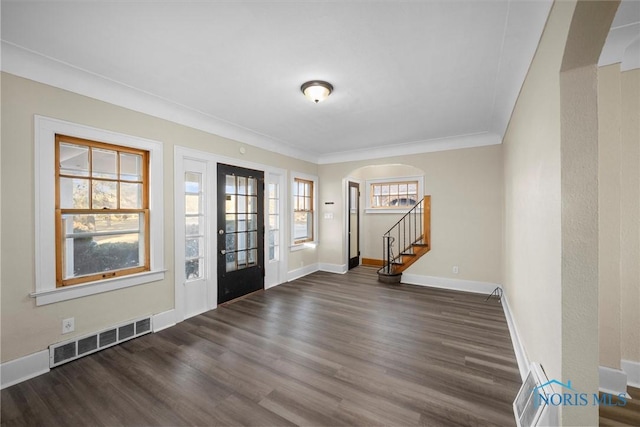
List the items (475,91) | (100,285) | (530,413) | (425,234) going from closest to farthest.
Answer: (530,413)
(100,285)
(475,91)
(425,234)

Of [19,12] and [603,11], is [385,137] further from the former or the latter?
[19,12]

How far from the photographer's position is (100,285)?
106 inches

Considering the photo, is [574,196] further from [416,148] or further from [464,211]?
[416,148]

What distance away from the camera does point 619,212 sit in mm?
1975

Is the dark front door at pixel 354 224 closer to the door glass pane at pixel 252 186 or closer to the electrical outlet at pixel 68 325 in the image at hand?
the door glass pane at pixel 252 186

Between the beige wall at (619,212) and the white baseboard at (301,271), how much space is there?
4.35 m

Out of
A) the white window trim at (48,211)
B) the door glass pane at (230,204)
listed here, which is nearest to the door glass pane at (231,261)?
the door glass pane at (230,204)

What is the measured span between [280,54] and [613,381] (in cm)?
375

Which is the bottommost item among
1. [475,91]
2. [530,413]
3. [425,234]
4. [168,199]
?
[530,413]

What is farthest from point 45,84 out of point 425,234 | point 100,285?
point 425,234

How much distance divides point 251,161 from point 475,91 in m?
3.33

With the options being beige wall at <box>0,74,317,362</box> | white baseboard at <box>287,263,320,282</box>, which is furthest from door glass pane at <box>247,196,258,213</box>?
beige wall at <box>0,74,317,362</box>

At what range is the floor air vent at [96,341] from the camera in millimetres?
2398

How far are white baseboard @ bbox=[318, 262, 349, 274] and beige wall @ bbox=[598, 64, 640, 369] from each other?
4.31 meters
